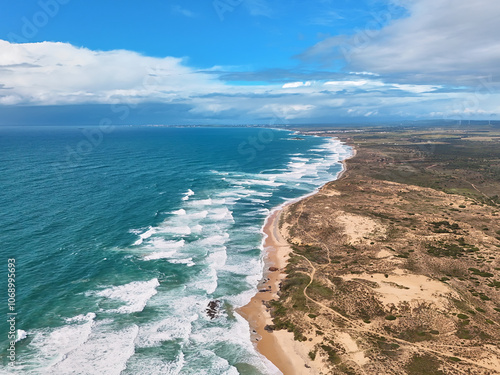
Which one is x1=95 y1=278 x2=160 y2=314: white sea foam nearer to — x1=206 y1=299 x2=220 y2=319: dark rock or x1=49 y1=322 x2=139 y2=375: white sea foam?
x1=49 y1=322 x2=139 y2=375: white sea foam

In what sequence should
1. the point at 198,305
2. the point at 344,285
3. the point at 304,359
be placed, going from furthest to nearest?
the point at 344,285
the point at 198,305
the point at 304,359

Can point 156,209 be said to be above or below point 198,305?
above

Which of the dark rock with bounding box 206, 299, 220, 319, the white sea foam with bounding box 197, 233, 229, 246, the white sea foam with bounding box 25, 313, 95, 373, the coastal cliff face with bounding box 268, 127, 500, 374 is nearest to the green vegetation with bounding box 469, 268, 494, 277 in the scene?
the coastal cliff face with bounding box 268, 127, 500, 374

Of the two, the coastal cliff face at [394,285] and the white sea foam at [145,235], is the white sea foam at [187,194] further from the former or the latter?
the coastal cliff face at [394,285]

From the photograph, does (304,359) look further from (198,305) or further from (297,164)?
(297,164)

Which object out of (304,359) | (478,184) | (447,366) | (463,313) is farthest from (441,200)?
(304,359)

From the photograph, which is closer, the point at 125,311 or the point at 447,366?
the point at 447,366

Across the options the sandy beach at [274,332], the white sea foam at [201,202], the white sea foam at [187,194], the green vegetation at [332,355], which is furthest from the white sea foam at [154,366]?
the white sea foam at [187,194]
